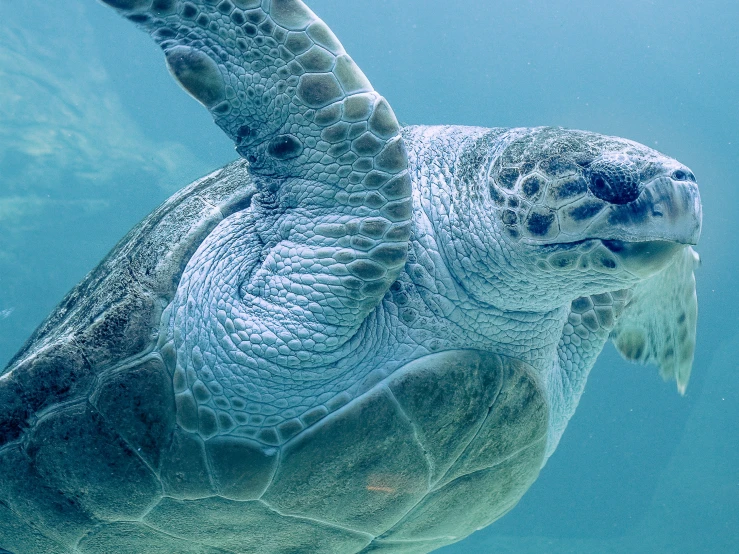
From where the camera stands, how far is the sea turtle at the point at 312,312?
1838 mm

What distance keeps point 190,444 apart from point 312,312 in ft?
2.40

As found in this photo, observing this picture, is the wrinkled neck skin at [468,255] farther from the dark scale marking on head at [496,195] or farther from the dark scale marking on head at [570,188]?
the dark scale marking on head at [570,188]

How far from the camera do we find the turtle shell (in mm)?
2064

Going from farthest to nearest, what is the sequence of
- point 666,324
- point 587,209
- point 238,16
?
point 666,324, point 238,16, point 587,209

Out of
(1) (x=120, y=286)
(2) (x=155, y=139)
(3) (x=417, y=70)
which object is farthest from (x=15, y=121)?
(3) (x=417, y=70)

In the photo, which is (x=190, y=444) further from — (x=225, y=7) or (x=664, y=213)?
(x=664, y=213)

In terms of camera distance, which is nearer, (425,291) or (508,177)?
(508,177)

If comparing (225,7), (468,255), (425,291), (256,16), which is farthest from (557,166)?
(225,7)

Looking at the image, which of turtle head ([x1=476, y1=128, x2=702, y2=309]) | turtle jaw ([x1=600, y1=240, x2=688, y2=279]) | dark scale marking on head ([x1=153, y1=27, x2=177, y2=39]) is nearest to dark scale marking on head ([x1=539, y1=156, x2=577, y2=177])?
turtle head ([x1=476, y1=128, x2=702, y2=309])

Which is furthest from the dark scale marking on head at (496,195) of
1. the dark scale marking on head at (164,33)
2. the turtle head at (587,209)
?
the dark scale marking on head at (164,33)

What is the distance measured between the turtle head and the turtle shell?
572 mm

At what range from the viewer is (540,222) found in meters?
1.85

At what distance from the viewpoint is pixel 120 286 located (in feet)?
7.33

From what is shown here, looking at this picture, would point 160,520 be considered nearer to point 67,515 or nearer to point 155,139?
point 67,515
